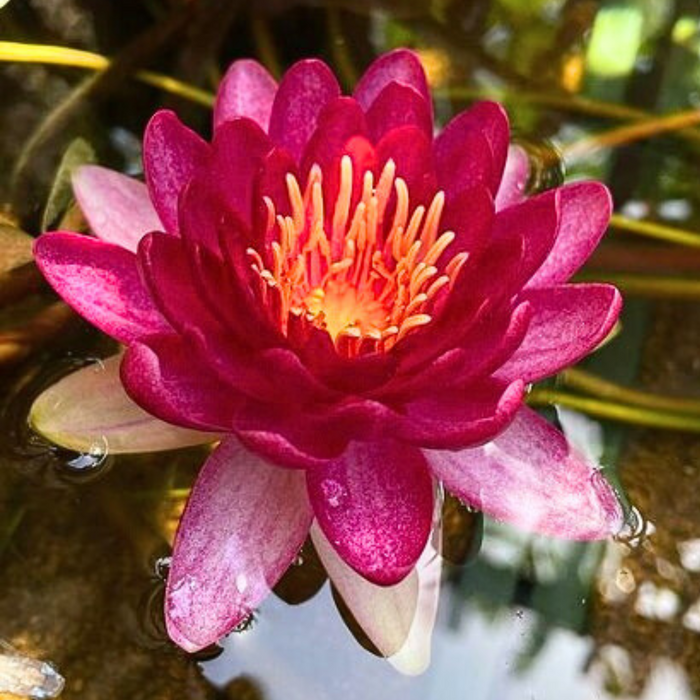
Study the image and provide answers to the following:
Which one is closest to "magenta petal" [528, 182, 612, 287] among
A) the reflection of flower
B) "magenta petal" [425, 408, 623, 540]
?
the reflection of flower

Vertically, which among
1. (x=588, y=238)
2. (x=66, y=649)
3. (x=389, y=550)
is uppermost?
(x=588, y=238)

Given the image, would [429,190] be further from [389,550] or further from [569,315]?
[389,550]

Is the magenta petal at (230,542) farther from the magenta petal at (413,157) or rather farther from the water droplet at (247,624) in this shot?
the magenta petal at (413,157)

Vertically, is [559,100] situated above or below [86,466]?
above

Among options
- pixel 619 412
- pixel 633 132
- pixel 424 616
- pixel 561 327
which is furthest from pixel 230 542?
pixel 633 132

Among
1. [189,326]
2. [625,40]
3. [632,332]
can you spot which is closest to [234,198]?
[189,326]

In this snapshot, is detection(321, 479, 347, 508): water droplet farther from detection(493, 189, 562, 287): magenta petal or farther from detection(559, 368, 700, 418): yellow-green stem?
detection(559, 368, 700, 418): yellow-green stem

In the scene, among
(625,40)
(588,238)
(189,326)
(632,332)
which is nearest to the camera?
(189,326)

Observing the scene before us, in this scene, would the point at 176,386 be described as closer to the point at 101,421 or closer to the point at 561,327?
the point at 101,421
